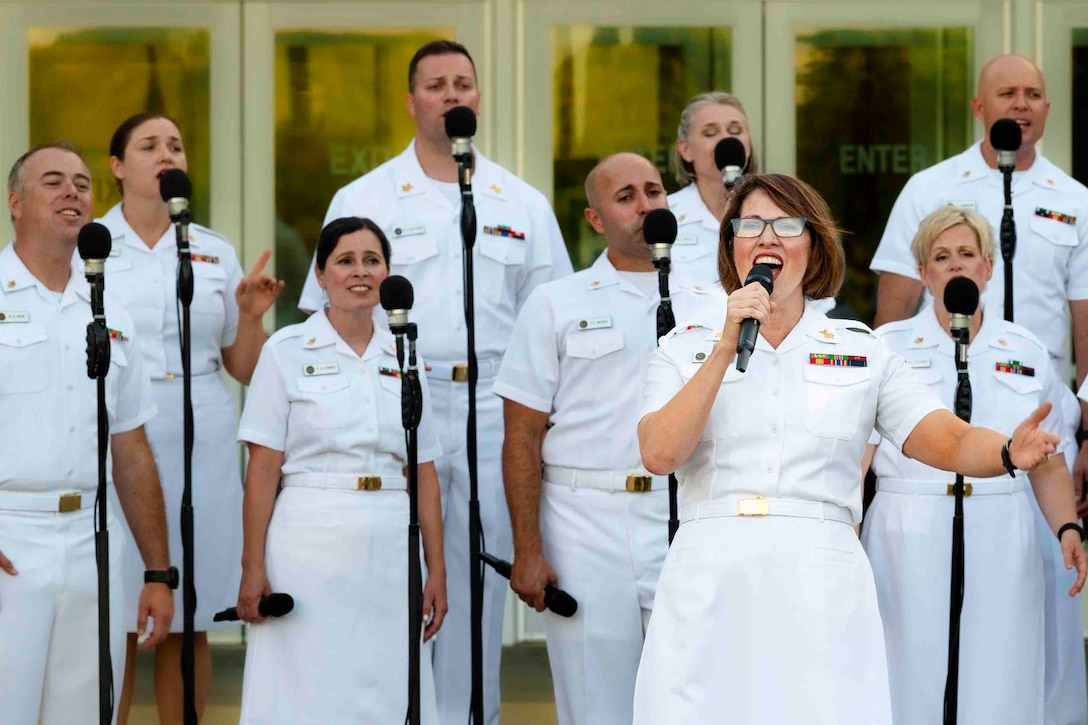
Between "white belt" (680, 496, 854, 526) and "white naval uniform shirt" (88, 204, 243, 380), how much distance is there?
2.63m

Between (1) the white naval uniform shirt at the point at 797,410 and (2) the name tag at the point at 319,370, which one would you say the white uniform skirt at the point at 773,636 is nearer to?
(1) the white naval uniform shirt at the point at 797,410

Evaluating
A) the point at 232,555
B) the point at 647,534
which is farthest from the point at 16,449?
the point at 647,534

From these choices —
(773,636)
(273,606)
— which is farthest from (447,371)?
(773,636)

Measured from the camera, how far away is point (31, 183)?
4.79 m

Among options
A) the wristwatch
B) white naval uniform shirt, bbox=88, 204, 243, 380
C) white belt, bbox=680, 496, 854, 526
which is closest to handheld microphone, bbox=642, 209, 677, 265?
white belt, bbox=680, 496, 854, 526

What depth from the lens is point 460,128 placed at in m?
4.61

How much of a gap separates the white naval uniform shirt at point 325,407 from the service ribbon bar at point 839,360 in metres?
1.80

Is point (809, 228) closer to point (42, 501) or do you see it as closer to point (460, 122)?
point (460, 122)

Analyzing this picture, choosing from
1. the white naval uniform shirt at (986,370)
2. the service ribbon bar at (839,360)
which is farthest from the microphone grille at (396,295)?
the white naval uniform shirt at (986,370)

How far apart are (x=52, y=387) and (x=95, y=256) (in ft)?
1.88

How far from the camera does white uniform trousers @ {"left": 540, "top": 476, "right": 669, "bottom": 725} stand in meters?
4.59

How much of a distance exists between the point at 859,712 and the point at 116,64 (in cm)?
517

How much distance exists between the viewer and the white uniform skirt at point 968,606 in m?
4.66

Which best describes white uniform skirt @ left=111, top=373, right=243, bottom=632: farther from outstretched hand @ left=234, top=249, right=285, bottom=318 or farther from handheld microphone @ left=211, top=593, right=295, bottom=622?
handheld microphone @ left=211, top=593, right=295, bottom=622
